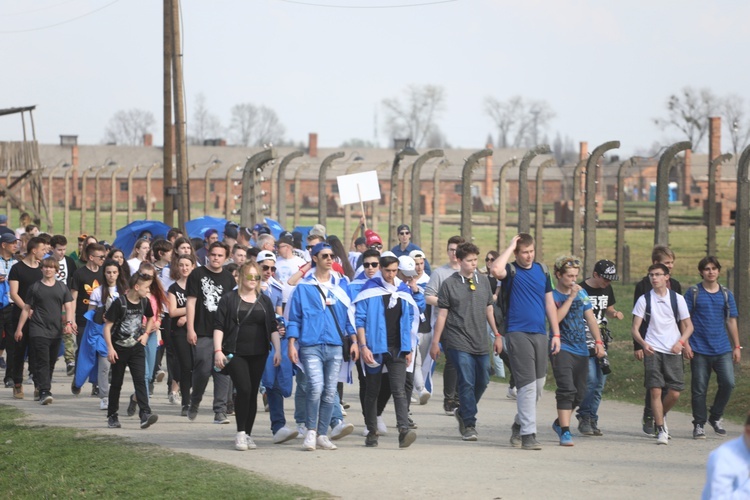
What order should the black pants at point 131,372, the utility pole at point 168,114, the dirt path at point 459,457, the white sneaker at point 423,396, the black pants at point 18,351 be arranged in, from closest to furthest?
the dirt path at point 459,457, the black pants at point 131,372, the white sneaker at point 423,396, the black pants at point 18,351, the utility pole at point 168,114

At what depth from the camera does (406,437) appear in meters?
10.8

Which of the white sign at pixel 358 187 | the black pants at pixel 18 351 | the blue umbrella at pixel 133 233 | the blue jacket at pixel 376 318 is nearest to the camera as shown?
the blue jacket at pixel 376 318

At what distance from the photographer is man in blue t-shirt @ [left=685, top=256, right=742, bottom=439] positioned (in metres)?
11.7

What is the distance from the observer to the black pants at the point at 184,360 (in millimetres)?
12930

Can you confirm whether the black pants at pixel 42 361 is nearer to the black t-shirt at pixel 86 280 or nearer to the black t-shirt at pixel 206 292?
the black t-shirt at pixel 86 280

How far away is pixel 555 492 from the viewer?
28.6 feet

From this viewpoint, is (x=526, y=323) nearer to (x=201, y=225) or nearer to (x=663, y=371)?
(x=663, y=371)

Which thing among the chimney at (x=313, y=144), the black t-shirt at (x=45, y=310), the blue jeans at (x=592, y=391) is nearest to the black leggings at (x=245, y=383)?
the blue jeans at (x=592, y=391)

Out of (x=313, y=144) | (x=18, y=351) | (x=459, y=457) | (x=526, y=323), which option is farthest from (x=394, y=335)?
(x=313, y=144)

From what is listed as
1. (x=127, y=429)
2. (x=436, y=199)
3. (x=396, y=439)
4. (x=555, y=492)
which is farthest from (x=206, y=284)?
(x=436, y=199)

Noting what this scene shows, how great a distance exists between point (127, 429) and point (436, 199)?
12364 millimetres

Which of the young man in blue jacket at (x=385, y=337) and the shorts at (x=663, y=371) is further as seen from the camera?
the shorts at (x=663, y=371)

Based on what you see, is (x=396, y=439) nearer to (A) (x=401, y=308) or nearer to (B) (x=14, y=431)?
(A) (x=401, y=308)

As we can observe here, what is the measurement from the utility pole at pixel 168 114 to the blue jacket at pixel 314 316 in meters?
14.4
